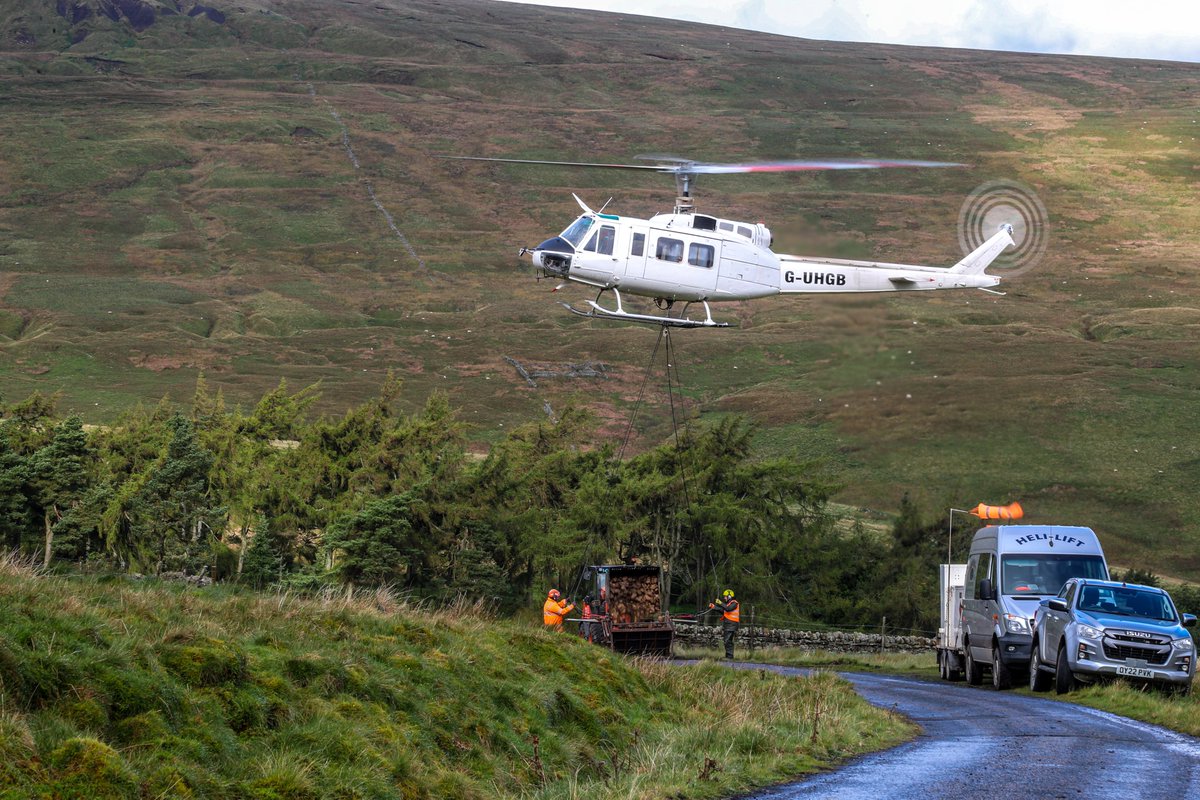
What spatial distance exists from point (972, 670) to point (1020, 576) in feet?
12.9

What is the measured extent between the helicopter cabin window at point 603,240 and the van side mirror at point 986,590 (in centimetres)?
1230

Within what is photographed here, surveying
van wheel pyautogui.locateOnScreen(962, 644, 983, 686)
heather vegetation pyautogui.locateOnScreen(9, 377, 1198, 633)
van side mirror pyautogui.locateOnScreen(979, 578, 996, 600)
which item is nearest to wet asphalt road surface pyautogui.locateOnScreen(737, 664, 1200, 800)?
van side mirror pyautogui.locateOnScreen(979, 578, 996, 600)

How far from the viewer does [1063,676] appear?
2552cm

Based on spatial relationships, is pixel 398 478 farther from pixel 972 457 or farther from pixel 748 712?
pixel 972 457

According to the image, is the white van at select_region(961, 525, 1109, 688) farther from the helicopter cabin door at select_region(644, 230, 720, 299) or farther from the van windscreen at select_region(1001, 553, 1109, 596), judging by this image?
the helicopter cabin door at select_region(644, 230, 720, 299)

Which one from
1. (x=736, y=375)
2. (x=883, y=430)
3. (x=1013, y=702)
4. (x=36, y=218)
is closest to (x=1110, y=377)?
(x=736, y=375)

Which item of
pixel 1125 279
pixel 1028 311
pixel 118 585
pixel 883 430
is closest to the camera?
pixel 118 585

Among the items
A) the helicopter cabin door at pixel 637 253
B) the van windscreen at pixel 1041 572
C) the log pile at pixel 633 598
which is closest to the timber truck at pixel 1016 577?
the van windscreen at pixel 1041 572

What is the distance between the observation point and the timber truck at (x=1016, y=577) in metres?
27.8

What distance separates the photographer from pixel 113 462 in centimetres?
6444

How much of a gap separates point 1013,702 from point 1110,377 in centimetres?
11628

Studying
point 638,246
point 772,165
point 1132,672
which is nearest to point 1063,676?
point 1132,672

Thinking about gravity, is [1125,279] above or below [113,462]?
above

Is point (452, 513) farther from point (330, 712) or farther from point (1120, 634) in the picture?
point (330, 712)
